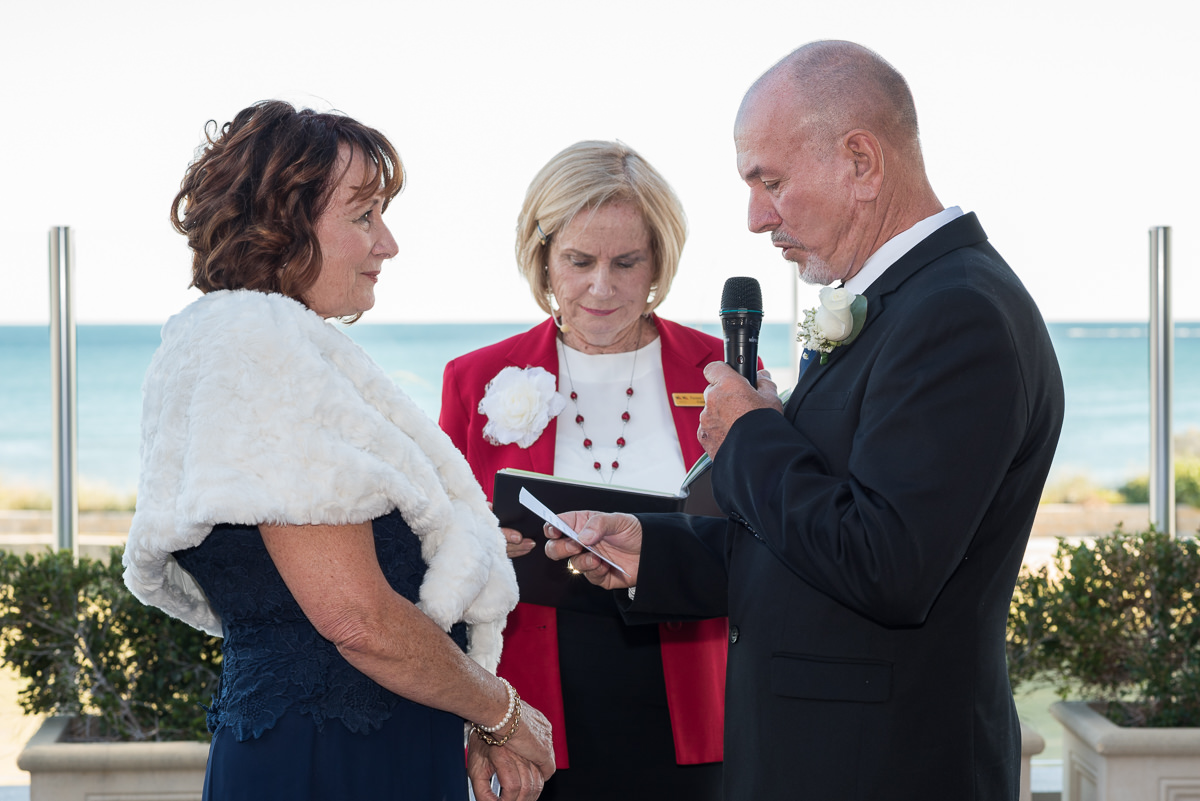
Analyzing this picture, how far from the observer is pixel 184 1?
50.0 ft

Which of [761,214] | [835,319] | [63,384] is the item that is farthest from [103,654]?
[835,319]

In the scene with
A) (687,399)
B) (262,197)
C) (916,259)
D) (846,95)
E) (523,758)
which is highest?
(846,95)

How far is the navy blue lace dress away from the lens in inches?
66.7

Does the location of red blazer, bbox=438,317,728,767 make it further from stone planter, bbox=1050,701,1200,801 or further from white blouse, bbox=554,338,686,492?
stone planter, bbox=1050,701,1200,801

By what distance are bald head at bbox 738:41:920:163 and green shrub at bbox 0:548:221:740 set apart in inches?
125

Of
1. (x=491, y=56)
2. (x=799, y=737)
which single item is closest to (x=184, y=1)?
(x=491, y=56)

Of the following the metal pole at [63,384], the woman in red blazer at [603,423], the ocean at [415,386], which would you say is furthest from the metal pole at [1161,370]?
the ocean at [415,386]

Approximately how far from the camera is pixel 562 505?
2334 mm

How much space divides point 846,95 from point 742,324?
52 cm

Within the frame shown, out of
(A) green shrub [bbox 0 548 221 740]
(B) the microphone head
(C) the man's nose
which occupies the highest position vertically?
(C) the man's nose

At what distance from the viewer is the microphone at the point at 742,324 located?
6.82 ft

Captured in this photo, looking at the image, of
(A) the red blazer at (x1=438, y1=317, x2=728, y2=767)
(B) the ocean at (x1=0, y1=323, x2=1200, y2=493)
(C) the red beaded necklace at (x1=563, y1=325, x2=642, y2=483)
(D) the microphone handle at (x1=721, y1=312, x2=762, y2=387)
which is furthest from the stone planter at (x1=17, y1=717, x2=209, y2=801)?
(B) the ocean at (x1=0, y1=323, x2=1200, y2=493)

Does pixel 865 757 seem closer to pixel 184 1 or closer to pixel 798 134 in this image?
pixel 798 134

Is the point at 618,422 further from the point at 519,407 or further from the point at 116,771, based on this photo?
the point at 116,771
